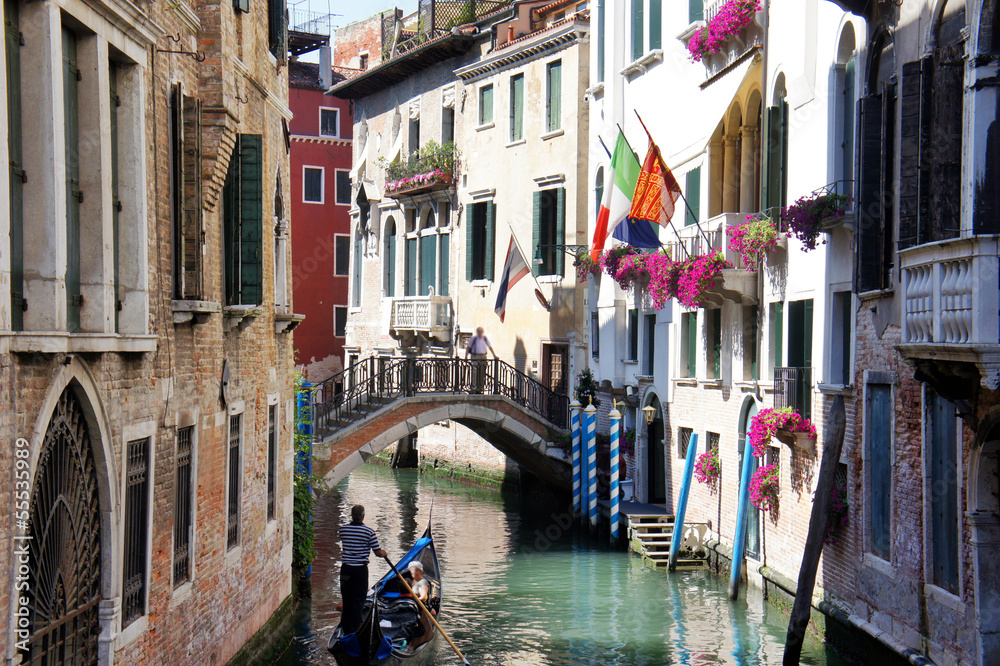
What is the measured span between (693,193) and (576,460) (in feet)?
15.8

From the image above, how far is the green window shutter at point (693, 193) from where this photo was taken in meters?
15.9

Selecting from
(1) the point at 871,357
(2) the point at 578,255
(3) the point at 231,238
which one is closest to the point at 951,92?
(1) the point at 871,357

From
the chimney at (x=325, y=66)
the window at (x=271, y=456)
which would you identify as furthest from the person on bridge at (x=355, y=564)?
the chimney at (x=325, y=66)

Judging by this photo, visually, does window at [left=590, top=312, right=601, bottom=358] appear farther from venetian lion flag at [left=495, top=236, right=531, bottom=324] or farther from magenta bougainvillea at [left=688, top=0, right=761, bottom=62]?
magenta bougainvillea at [left=688, top=0, right=761, bottom=62]

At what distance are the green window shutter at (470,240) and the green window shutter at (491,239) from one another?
47 centimetres

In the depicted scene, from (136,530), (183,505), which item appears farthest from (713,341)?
(136,530)

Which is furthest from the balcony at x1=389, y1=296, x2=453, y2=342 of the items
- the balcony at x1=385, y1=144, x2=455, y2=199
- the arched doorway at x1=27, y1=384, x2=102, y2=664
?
the arched doorway at x1=27, y1=384, x2=102, y2=664

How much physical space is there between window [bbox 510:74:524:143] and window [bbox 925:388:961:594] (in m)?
14.4

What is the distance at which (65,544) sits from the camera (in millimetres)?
5973

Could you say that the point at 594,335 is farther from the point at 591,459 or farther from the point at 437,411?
the point at 437,411

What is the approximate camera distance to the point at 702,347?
1577 centimetres

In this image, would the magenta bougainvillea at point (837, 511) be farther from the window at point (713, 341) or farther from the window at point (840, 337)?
the window at point (713, 341)

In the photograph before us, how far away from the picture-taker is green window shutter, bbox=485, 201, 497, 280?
22953 mm

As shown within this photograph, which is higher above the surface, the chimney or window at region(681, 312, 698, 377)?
the chimney
